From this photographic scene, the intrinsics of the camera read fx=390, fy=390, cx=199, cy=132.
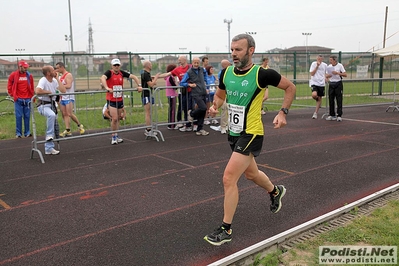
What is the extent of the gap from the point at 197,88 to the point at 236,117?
6.28 m

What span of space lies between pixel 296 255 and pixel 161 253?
131cm

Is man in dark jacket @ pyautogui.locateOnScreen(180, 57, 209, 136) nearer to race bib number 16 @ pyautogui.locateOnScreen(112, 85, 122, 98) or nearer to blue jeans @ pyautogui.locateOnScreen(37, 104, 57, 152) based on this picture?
race bib number 16 @ pyautogui.locateOnScreen(112, 85, 122, 98)

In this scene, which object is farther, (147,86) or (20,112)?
(20,112)

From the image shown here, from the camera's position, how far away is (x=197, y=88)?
10344 mm

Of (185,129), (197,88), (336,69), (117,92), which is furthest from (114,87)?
(336,69)

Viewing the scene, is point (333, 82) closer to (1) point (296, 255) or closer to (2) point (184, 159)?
→ (2) point (184, 159)

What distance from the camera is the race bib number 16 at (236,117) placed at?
411 cm

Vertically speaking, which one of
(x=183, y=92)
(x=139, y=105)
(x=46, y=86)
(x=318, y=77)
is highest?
(x=318, y=77)

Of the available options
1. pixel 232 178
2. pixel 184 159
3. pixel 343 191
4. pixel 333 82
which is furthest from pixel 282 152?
pixel 333 82

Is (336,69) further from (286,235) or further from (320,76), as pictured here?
(286,235)

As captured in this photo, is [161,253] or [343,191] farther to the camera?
[343,191]

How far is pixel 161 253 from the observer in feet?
12.7

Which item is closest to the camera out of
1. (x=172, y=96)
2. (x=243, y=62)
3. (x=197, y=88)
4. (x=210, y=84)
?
(x=243, y=62)

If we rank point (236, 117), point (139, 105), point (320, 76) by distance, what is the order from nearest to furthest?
1. point (236, 117)
2. point (320, 76)
3. point (139, 105)
